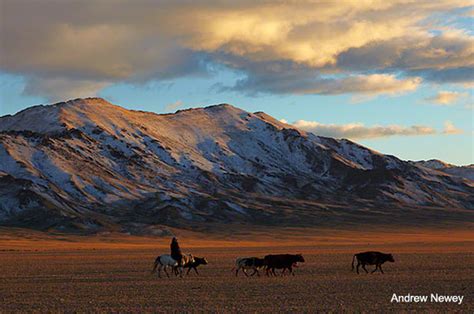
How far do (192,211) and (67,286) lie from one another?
15369 cm

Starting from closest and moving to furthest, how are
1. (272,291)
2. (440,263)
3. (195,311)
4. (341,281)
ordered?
(195,311) → (272,291) → (341,281) → (440,263)

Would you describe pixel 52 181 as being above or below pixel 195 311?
above

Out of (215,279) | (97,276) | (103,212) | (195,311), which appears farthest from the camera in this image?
(103,212)

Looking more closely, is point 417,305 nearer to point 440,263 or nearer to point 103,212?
point 440,263

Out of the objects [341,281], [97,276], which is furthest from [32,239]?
[341,281]

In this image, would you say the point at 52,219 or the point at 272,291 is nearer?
the point at 272,291

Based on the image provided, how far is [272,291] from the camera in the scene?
3281cm

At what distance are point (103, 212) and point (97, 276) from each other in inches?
5609

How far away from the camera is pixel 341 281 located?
37125 mm

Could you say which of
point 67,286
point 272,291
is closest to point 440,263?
point 272,291

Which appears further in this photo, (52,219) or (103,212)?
(103,212)

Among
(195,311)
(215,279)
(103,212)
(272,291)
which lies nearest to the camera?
(195,311)

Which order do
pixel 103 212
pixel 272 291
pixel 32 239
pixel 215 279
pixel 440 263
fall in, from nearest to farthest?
1. pixel 272 291
2. pixel 215 279
3. pixel 440 263
4. pixel 32 239
5. pixel 103 212

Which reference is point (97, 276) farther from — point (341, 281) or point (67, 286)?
point (341, 281)
